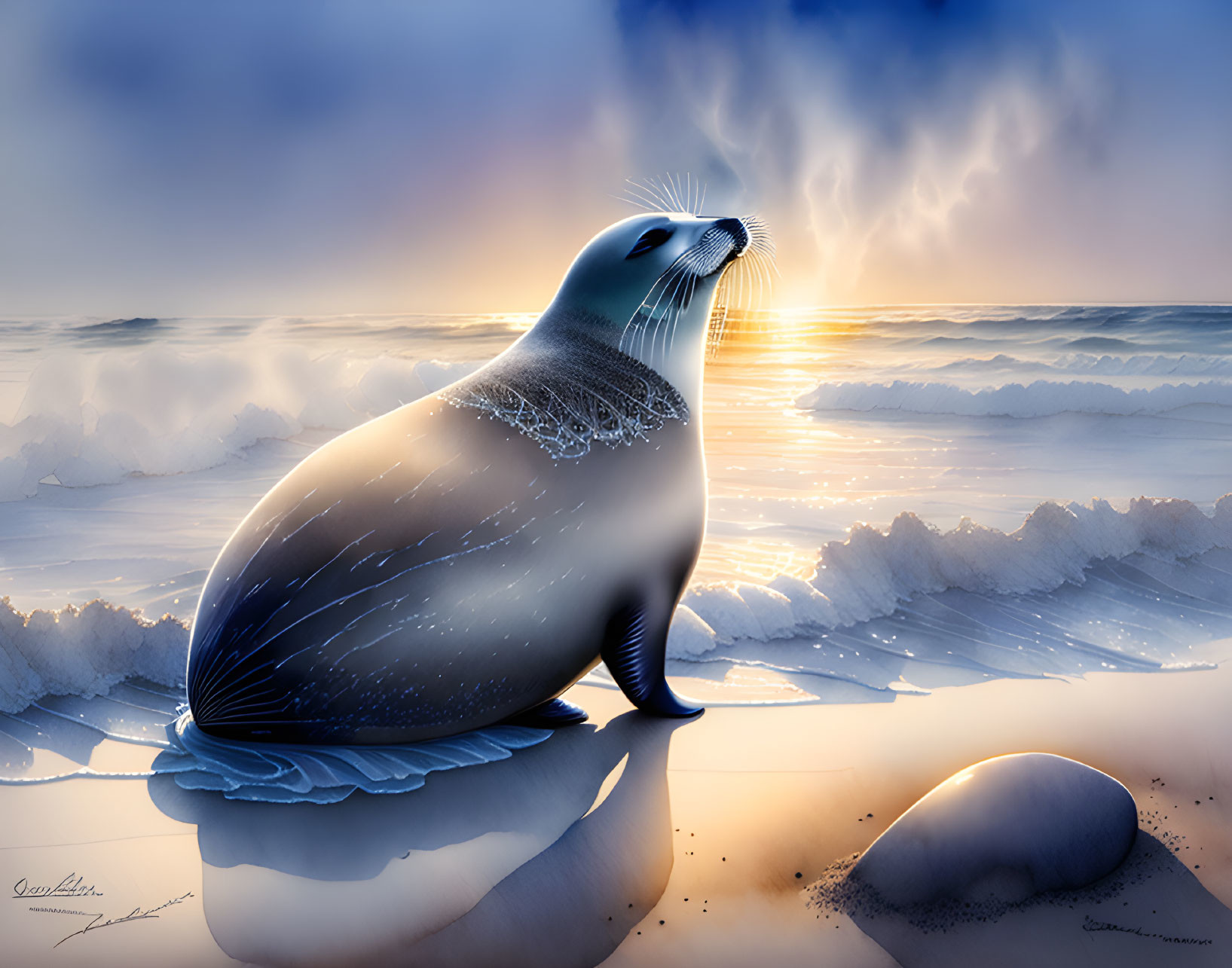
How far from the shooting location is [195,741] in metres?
1.81

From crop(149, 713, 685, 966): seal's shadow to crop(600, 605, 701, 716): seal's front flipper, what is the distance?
15 centimetres

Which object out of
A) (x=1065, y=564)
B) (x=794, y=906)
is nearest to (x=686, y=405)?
(x=794, y=906)

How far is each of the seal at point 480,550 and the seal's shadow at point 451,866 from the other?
15 cm

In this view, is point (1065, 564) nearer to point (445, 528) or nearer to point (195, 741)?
point (445, 528)

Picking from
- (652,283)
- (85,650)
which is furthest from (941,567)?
(85,650)

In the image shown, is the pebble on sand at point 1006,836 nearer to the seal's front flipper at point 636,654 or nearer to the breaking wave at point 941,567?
the seal's front flipper at point 636,654

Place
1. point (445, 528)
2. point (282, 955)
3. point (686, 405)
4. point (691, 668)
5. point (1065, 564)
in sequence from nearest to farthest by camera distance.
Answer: point (282, 955) → point (445, 528) → point (686, 405) → point (691, 668) → point (1065, 564)

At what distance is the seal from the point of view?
1623 millimetres

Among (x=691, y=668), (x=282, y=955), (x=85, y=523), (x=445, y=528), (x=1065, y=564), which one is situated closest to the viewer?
(x=282, y=955)

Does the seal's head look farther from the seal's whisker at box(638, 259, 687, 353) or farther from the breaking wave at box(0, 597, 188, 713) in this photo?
Answer: the breaking wave at box(0, 597, 188, 713)

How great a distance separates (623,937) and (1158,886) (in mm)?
959
